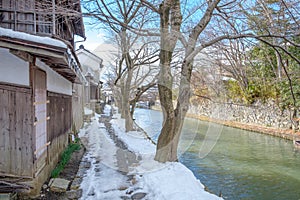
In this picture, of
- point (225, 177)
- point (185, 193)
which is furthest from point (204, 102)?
point (185, 193)

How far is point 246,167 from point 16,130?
254 inches

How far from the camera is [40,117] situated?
13.2 feet

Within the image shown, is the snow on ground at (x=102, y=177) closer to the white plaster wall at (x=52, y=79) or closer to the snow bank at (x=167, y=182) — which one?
the snow bank at (x=167, y=182)

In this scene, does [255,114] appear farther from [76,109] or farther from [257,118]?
[76,109]

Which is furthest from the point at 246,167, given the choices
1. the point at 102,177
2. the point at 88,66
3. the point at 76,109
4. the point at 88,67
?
the point at 88,66

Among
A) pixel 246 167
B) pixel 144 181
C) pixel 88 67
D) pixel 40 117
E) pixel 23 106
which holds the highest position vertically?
pixel 88 67

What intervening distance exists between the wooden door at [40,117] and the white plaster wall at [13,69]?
25 centimetres

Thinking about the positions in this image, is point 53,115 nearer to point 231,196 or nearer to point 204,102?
point 231,196

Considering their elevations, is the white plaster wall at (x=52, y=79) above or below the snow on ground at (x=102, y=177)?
above

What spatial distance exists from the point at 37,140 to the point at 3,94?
84 centimetres

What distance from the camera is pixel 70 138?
7.50 metres

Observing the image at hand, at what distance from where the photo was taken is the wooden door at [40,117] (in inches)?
145

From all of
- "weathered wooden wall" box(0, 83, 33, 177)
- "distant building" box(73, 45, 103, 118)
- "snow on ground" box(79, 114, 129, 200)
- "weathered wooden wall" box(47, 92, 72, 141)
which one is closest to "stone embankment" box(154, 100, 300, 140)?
"snow on ground" box(79, 114, 129, 200)

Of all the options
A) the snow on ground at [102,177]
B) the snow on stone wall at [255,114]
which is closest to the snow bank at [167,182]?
the snow on ground at [102,177]
